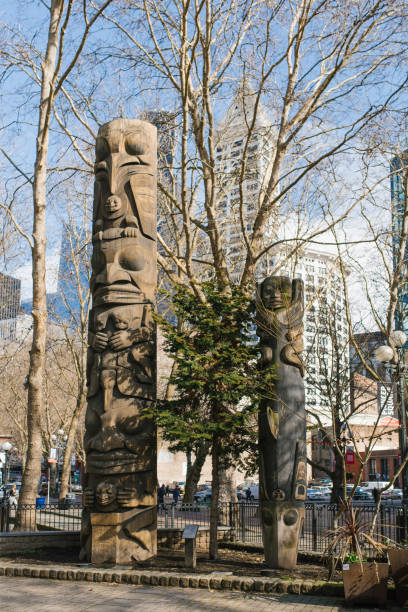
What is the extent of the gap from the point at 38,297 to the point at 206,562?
27.7 ft

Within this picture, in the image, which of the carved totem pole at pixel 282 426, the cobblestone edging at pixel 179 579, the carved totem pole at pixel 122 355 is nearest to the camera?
the cobblestone edging at pixel 179 579

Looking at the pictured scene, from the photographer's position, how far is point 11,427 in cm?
5456

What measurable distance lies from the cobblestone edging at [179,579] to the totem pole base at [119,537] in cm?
69

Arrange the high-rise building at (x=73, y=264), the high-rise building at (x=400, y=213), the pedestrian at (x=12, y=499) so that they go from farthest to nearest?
the high-rise building at (x=73, y=264)
the pedestrian at (x=12, y=499)
the high-rise building at (x=400, y=213)

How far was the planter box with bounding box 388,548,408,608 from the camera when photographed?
30.2 feet

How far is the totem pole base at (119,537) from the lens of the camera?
1225cm

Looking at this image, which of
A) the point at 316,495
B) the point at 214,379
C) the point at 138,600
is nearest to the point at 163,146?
the point at 214,379

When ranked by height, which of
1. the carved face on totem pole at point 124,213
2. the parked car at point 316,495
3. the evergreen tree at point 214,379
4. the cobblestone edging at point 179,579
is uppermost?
the carved face on totem pole at point 124,213

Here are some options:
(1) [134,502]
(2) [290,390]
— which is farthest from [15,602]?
(2) [290,390]

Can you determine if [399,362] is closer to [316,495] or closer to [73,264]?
[73,264]

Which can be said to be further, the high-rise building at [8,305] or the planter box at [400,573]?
the high-rise building at [8,305]

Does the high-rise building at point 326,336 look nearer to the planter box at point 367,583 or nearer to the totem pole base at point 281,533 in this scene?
the totem pole base at point 281,533

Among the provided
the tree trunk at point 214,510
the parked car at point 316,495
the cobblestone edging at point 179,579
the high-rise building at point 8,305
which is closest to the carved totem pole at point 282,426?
the tree trunk at point 214,510

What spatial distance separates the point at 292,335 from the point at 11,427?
152 feet
